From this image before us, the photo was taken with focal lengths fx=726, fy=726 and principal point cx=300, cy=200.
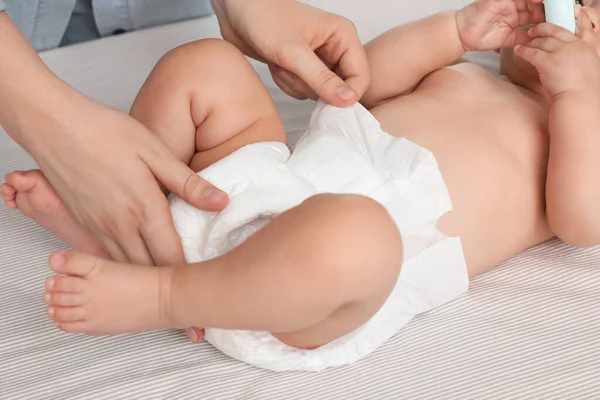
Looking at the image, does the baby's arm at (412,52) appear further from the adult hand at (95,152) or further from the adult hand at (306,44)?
the adult hand at (95,152)

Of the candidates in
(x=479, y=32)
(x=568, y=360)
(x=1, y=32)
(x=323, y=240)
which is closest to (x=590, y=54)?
(x=479, y=32)

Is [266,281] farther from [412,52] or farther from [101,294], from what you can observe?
[412,52]

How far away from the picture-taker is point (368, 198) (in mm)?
914

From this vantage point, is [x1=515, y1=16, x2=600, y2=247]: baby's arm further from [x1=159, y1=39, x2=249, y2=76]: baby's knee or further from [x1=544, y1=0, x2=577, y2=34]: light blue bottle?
[x1=159, y1=39, x2=249, y2=76]: baby's knee

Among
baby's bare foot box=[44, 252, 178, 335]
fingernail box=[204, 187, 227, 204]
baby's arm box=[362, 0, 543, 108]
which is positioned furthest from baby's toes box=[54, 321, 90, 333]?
baby's arm box=[362, 0, 543, 108]

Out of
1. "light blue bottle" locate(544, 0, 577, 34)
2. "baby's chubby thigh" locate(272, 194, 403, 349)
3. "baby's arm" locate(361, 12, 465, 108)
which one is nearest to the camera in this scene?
"baby's chubby thigh" locate(272, 194, 403, 349)

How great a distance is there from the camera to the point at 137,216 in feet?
3.04

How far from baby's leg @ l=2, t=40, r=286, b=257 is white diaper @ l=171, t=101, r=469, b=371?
0.06 metres

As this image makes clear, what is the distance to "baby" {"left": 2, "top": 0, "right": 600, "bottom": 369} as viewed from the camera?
0.87 m

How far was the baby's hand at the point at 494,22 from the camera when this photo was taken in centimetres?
126

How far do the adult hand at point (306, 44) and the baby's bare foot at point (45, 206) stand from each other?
0.40 meters

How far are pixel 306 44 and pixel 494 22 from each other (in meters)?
0.36

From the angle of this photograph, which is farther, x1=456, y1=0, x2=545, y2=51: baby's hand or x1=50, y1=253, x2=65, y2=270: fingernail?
x1=456, y1=0, x2=545, y2=51: baby's hand

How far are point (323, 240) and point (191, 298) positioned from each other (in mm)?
177
